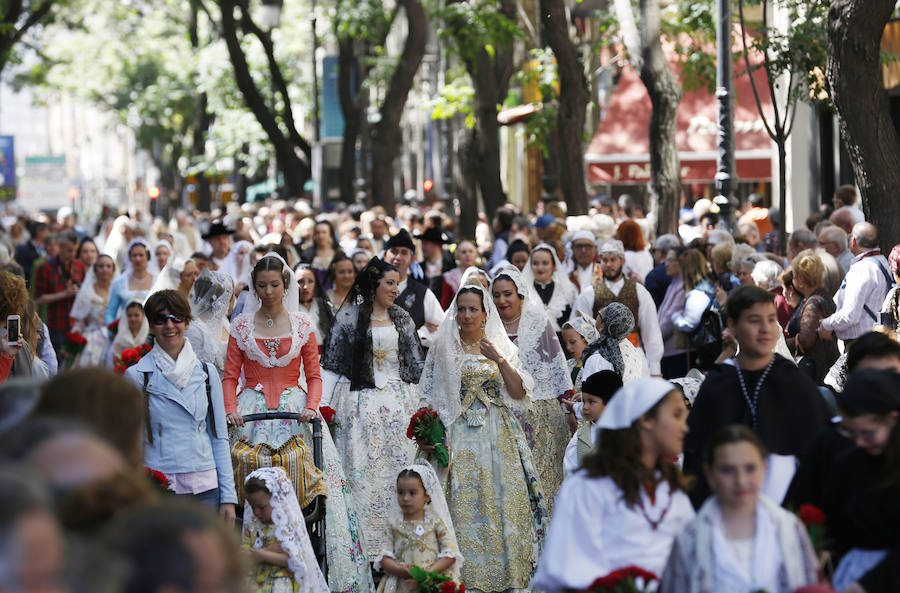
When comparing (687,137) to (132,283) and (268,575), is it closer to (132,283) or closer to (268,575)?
(132,283)

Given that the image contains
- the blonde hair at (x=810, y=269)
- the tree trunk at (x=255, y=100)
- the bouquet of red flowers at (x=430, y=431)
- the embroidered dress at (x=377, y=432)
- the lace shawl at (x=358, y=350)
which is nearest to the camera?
the bouquet of red flowers at (x=430, y=431)

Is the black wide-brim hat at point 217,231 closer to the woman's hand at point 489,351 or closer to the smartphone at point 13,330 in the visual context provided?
the woman's hand at point 489,351

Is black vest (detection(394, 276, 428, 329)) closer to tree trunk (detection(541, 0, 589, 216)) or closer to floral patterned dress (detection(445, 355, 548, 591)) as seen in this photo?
floral patterned dress (detection(445, 355, 548, 591))

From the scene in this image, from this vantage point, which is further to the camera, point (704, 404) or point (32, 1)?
point (32, 1)

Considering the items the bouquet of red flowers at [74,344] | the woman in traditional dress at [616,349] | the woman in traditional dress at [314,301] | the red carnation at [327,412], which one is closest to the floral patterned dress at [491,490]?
the woman in traditional dress at [616,349]

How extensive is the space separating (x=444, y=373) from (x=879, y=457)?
492 cm

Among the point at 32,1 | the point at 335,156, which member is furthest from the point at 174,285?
the point at 335,156

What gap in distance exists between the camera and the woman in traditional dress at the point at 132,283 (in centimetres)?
1581

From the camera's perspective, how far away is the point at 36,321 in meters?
10.1

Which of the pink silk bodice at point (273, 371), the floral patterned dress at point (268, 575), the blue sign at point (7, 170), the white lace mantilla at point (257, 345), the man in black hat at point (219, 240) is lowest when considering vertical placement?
the floral patterned dress at point (268, 575)

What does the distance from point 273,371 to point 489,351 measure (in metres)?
1.37

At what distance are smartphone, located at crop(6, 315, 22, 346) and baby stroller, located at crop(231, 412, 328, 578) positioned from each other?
1403 mm

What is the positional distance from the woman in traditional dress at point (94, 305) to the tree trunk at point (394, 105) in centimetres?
1031

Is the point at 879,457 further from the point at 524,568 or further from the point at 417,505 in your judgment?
the point at 524,568
